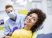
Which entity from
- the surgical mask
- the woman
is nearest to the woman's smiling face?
the woman

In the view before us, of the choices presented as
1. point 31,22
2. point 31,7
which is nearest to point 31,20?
point 31,22

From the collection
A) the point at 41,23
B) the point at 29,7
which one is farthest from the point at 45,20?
the point at 29,7

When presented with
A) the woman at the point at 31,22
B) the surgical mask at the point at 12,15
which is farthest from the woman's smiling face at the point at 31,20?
the surgical mask at the point at 12,15

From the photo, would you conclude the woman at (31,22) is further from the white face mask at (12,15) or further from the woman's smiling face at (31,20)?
the white face mask at (12,15)

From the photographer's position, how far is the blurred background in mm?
1139

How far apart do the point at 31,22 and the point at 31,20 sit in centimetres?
2

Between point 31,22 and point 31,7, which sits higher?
point 31,7

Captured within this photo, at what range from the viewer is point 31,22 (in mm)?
1189

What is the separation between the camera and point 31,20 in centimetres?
119

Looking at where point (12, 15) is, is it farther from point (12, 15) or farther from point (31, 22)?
point (31, 22)

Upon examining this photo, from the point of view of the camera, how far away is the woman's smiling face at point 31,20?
3.88 ft

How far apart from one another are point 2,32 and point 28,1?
36 centimetres

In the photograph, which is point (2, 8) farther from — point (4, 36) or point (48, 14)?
point (48, 14)

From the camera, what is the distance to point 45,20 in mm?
1232
